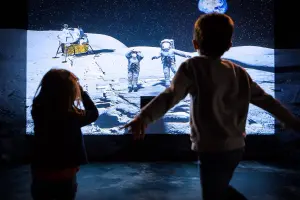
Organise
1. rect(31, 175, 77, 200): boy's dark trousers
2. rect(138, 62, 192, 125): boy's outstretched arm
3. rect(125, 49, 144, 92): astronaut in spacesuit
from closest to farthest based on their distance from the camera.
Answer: rect(138, 62, 192, 125): boy's outstretched arm → rect(31, 175, 77, 200): boy's dark trousers → rect(125, 49, 144, 92): astronaut in spacesuit

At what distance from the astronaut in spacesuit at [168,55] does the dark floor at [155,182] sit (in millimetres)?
1232

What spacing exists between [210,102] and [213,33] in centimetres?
24

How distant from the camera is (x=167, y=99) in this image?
3.66 feet

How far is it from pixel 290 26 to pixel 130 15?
7.13 feet

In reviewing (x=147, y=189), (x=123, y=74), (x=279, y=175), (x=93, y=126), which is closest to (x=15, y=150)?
(x=93, y=126)

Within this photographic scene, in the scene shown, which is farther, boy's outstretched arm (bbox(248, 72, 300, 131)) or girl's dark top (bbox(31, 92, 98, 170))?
girl's dark top (bbox(31, 92, 98, 170))

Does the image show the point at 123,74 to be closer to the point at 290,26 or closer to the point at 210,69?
the point at 290,26

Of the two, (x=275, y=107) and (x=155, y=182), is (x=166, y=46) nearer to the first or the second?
(x=155, y=182)

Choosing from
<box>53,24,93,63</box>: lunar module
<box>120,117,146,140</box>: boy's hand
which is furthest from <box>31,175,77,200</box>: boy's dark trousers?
<box>53,24,93,63</box>: lunar module

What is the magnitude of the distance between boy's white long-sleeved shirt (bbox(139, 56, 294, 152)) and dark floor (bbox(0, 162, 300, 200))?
71.1 inches

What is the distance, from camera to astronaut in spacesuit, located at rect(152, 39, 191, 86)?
4.36 meters

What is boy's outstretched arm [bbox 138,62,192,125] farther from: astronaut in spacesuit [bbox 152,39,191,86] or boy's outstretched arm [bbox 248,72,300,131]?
astronaut in spacesuit [bbox 152,39,191,86]

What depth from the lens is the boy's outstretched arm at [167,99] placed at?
1107 millimetres

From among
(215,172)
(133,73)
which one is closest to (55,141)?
(215,172)
